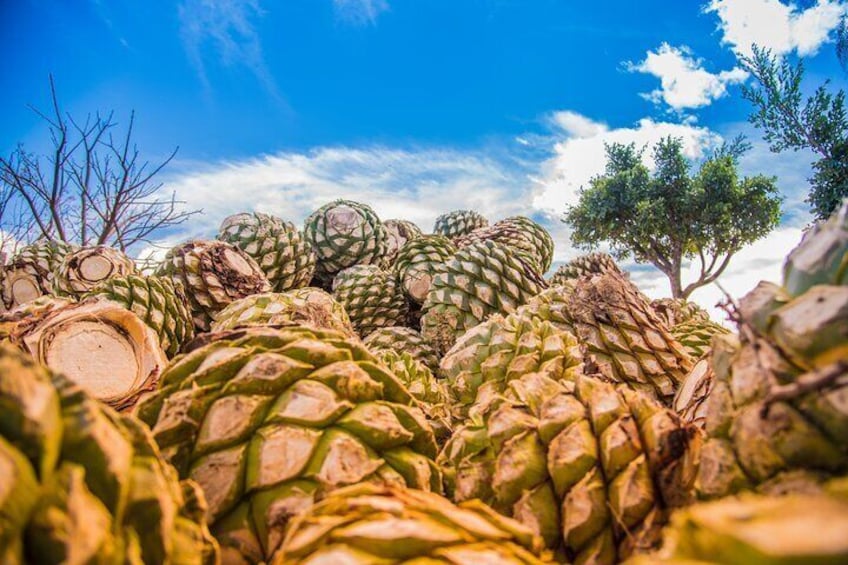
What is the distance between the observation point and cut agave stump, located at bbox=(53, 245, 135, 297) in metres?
2.80

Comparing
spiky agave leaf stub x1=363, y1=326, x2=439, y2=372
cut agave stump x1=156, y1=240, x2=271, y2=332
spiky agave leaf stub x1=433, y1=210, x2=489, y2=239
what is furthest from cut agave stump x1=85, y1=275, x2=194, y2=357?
spiky agave leaf stub x1=433, y1=210, x2=489, y2=239

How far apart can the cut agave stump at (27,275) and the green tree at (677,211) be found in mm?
12523

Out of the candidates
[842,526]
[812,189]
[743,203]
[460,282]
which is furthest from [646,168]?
[842,526]

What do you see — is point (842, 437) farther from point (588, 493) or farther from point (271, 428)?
point (271, 428)

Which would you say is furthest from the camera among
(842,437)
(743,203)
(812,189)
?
(743,203)

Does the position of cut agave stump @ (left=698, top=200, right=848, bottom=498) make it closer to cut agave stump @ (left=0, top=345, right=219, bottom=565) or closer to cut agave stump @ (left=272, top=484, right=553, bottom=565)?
cut agave stump @ (left=272, top=484, right=553, bottom=565)

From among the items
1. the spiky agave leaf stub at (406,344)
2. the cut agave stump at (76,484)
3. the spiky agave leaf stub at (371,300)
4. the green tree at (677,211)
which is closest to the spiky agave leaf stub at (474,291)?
the spiky agave leaf stub at (406,344)

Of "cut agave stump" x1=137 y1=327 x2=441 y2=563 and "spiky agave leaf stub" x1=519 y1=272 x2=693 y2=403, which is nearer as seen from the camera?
"cut agave stump" x1=137 y1=327 x2=441 y2=563

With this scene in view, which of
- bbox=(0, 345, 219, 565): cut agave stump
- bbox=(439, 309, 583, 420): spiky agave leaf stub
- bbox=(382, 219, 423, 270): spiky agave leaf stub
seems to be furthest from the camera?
bbox=(382, 219, 423, 270): spiky agave leaf stub

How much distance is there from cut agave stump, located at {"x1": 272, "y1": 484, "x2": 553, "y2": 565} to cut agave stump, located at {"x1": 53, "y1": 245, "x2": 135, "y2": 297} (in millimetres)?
2606

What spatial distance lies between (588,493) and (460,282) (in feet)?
6.92

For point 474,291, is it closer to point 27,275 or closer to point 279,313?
point 279,313

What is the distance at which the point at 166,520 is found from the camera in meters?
0.50

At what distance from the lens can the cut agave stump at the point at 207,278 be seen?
8.84ft
